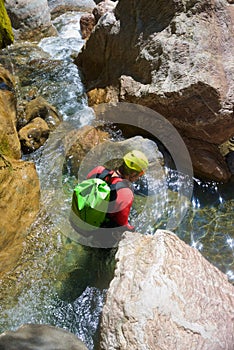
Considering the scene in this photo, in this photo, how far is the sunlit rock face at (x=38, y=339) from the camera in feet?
9.57

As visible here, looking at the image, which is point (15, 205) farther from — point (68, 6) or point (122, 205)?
point (68, 6)

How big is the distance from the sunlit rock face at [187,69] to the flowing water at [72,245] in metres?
0.67

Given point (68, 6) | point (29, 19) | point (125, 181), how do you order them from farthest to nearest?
1. point (68, 6)
2. point (29, 19)
3. point (125, 181)

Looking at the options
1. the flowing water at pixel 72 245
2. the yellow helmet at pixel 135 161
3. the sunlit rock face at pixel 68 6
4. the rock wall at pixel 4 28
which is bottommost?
the flowing water at pixel 72 245

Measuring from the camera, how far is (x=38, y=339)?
3066 millimetres

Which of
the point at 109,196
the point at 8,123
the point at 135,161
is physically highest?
the point at 135,161

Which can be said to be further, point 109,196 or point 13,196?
point 13,196

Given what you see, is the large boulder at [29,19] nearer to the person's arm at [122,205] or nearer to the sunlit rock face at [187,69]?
the sunlit rock face at [187,69]

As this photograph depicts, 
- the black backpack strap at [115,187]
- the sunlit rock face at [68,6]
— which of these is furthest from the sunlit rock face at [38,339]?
the sunlit rock face at [68,6]

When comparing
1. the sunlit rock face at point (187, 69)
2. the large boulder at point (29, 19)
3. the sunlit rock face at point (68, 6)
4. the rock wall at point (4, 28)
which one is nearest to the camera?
the sunlit rock face at point (187, 69)

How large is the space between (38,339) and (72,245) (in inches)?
79.9

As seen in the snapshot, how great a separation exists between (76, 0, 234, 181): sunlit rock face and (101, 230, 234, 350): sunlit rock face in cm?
287

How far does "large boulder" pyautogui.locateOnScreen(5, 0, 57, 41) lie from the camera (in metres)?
10.2

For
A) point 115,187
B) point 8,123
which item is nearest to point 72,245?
point 115,187
